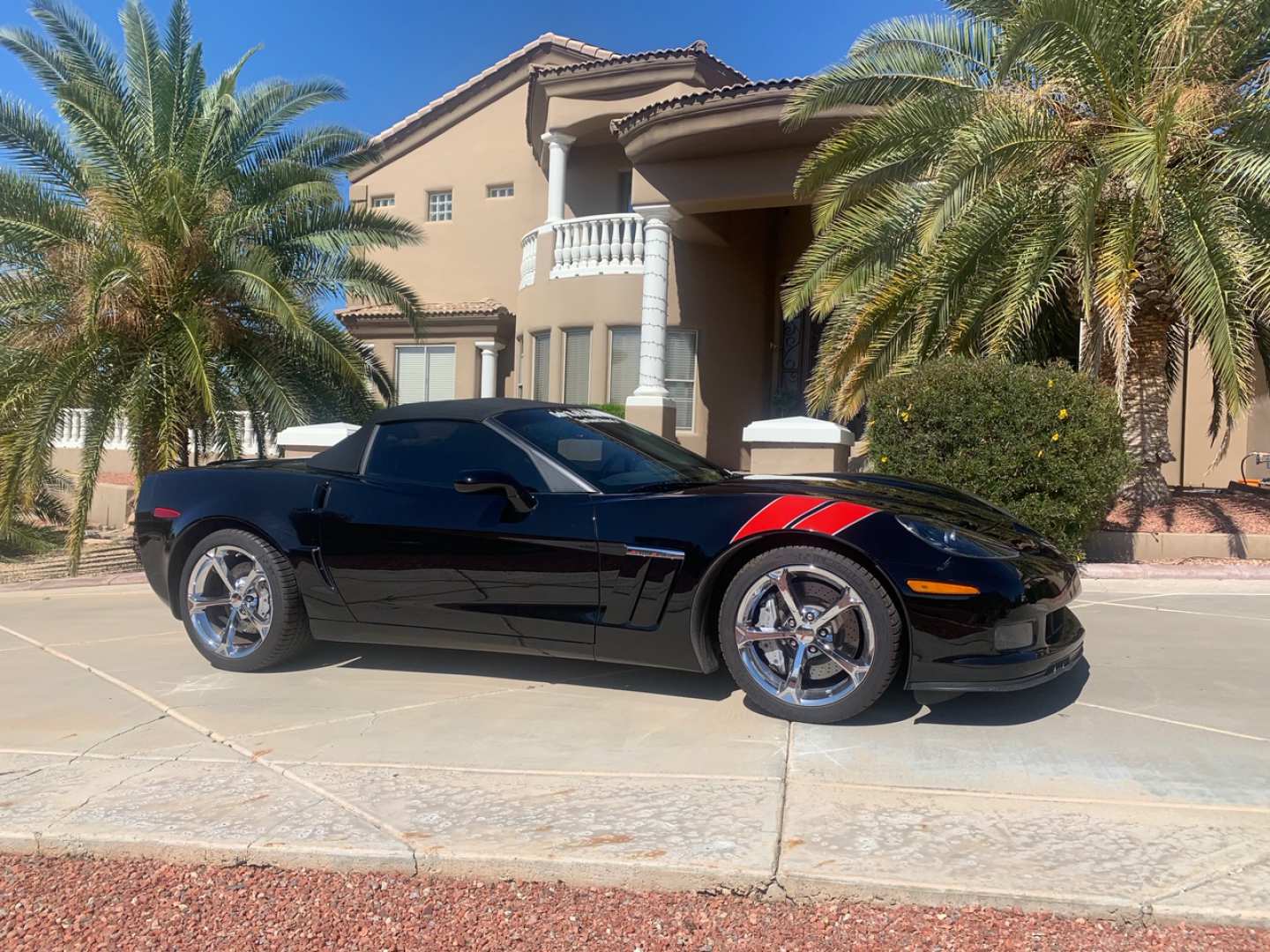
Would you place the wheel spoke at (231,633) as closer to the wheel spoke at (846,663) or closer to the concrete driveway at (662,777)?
the concrete driveway at (662,777)

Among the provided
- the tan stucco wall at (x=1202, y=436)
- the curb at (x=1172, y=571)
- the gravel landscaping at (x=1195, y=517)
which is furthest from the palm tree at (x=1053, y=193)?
the tan stucco wall at (x=1202, y=436)

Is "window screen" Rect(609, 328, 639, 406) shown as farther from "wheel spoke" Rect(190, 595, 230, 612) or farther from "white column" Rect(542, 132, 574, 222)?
"wheel spoke" Rect(190, 595, 230, 612)

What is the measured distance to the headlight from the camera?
13.3 ft

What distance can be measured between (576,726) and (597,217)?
1310cm

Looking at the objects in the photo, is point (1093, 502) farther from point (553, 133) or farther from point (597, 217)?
point (553, 133)

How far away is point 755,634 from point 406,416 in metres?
2.19

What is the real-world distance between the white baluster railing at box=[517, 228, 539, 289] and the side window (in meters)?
12.7

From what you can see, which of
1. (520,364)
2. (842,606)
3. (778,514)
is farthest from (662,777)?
(520,364)

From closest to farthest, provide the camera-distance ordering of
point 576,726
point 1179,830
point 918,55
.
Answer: point 1179,830, point 576,726, point 918,55

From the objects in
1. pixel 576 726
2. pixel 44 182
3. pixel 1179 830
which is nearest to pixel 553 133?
pixel 44 182

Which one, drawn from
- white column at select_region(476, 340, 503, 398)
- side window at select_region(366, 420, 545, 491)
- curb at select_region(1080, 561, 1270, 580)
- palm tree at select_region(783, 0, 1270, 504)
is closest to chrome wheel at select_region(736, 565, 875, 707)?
side window at select_region(366, 420, 545, 491)

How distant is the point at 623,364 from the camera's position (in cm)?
1644

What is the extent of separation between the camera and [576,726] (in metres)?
4.31

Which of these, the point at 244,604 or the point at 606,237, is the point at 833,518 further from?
the point at 606,237
